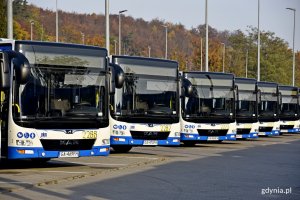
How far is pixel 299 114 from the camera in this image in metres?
39.3

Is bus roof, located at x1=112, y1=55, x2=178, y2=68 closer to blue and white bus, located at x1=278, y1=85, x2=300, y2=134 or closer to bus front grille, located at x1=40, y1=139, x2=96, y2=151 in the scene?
bus front grille, located at x1=40, y1=139, x2=96, y2=151

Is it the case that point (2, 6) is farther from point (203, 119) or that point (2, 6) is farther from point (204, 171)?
point (204, 171)

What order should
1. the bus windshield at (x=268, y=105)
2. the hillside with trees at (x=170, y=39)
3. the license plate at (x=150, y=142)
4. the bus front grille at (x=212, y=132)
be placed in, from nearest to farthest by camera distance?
the license plate at (x=150, y=142), the bus front grille at (x=212, y=132), the bus windshield at (x=268, y=105), the hillside with trees at (x=170, y=39)

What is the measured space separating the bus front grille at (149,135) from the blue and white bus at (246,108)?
952 cm

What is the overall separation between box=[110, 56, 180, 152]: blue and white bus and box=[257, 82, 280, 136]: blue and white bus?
534 inches

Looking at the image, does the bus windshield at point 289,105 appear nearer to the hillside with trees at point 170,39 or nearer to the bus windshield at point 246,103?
the bus windshield at point 246,103

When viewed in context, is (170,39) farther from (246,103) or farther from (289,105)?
(246,103)

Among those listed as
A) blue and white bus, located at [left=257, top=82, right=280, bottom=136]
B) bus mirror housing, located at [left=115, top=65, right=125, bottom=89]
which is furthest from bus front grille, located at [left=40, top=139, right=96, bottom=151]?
blue and white bus, located at [left=257, top=82, right=280, bottom=136]

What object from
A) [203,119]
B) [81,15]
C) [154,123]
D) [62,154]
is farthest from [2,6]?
[81,15]

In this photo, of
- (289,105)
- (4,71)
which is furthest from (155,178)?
(289,105)

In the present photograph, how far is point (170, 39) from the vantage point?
163375 mm

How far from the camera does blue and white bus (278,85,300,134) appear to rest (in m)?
37.7

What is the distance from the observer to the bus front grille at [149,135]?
20.3m

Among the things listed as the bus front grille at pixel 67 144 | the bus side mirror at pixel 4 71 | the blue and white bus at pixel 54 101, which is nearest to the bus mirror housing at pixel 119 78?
the blue and white bus at pixel 54 101
